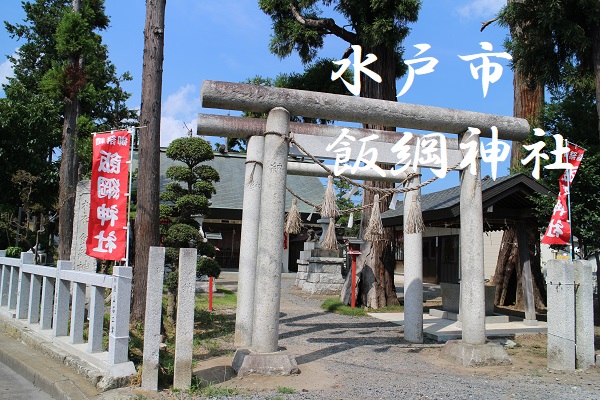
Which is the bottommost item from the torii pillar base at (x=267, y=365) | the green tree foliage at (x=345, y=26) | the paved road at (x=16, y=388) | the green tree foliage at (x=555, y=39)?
the paved road at (x=16, y=388)

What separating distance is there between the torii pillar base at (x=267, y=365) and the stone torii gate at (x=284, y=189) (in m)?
0.01

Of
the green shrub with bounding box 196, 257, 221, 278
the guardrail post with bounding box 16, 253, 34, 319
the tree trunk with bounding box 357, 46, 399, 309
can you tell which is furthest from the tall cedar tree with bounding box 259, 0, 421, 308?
the guardrail post with bounding box 16, 253, 34, 319

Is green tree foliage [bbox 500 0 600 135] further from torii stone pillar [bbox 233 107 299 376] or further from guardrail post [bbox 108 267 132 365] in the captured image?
guardrail post [bbox 108 267 132 365]

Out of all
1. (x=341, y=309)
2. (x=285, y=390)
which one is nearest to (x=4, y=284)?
(x=285, y=390)

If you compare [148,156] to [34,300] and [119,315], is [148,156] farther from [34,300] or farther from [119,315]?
[119,315]

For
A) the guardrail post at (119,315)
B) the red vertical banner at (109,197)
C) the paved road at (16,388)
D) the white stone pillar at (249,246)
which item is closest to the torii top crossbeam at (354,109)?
the white stone pillar at (249,246)

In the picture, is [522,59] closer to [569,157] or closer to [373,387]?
[569,157]

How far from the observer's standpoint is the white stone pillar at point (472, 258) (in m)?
7.33

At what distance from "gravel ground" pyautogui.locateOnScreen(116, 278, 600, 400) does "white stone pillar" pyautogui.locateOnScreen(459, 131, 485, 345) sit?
63 cm

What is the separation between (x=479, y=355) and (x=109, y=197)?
20.3ft

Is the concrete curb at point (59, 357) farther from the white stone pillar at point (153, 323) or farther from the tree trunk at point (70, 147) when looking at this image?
the tree trunk at point (70, 147)

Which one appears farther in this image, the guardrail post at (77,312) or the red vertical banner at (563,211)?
the red vertical banner at (563,211)

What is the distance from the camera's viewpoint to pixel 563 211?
31.1 feet

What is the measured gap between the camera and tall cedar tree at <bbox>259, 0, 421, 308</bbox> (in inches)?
526
